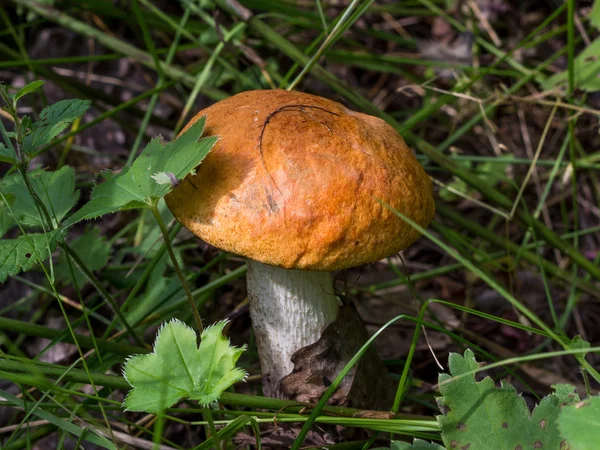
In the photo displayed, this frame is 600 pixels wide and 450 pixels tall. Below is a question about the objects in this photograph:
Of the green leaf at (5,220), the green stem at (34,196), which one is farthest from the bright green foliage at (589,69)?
the green leaf at (5,220)

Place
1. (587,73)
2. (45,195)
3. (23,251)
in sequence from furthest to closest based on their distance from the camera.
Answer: (587,73), (45,195), (23,251)

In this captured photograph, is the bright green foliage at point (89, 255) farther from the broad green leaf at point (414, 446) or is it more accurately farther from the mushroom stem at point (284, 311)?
the broad green leaf at point (414, 446)

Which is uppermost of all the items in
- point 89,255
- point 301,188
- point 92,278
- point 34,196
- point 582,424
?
point 301,188

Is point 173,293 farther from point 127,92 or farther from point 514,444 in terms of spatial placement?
point 127,92

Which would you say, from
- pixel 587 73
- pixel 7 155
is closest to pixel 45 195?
pixel 7 155

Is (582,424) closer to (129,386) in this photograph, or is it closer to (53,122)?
(129,386)
